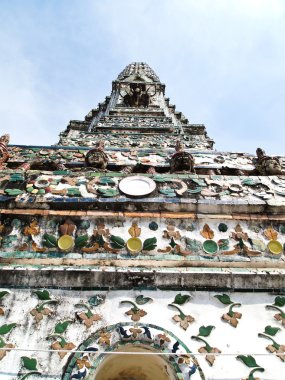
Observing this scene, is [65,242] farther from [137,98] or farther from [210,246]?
[137,98]

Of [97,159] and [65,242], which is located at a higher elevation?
[97,159]

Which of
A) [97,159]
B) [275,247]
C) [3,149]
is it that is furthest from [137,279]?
[3,149]

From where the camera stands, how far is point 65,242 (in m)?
4.19

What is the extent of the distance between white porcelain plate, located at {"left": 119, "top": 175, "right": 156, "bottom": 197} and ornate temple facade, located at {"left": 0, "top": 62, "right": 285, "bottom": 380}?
2 cm

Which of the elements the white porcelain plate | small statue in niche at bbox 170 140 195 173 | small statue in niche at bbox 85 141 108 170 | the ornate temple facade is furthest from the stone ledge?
small statue in niche at bbox 85 141 108 170

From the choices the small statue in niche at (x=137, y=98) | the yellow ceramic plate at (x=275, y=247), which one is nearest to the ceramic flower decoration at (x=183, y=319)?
the yellow ceramic plate at (x=275, y=247)

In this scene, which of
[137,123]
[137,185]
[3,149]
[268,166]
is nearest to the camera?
[137,185]

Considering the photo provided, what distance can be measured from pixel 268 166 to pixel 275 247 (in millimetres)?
2222

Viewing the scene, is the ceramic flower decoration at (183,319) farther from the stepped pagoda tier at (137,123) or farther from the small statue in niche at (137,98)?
the small statue in niche at (137,98)

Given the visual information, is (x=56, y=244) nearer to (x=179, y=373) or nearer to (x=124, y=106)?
(x=179, y=373)

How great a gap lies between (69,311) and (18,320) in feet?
1.43

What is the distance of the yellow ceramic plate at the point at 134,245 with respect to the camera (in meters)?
4.14

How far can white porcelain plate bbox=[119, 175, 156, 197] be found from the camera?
491cm

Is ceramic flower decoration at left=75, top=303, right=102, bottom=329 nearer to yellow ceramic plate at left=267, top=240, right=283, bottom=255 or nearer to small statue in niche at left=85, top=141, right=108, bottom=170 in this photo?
yellow ceramic plate at left=267, top=240, right=283, bottom=255
